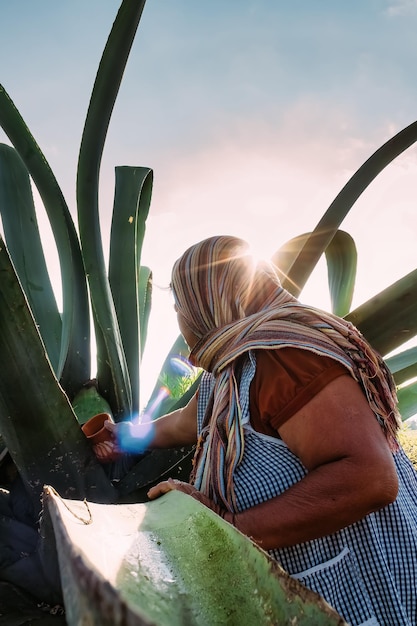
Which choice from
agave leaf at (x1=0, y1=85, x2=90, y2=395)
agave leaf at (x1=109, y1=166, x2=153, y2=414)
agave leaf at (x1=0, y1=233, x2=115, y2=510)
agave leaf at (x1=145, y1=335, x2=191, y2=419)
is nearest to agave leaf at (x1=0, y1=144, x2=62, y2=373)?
agave leaf at (x1=0, y1=85, x2=90, y2=395)

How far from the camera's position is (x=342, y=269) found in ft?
7.27

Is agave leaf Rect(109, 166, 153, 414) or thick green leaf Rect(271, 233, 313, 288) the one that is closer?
agave leaf Rect(109, 166, 153, 414)

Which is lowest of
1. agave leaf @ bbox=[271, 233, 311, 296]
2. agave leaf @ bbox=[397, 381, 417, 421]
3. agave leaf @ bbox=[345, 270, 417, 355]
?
agave leaf @ bbox=[397, 381, 417, 421]

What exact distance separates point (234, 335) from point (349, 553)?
16.8 inches

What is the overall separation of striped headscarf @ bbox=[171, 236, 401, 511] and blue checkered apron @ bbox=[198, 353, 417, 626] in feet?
0.11

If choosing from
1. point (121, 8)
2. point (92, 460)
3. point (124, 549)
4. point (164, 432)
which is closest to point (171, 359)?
point (164, 432)

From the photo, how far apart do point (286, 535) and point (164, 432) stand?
59 cm

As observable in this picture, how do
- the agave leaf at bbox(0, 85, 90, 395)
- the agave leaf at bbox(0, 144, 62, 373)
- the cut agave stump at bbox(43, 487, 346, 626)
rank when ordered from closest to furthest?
the cut agave stump at bbox(43, 487, 346, 626) < the agave leaf at bbox(0, 85, 90, 395) < the agave leaf at bbox(0, 144, 62, 373)

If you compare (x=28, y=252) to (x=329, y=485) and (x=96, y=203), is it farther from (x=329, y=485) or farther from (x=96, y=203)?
(x=329, y=485)

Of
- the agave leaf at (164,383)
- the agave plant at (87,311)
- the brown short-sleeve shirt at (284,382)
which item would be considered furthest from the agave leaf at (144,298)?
the brown short-sleeve shirt at (284,382)

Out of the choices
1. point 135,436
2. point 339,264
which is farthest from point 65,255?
point 339,264

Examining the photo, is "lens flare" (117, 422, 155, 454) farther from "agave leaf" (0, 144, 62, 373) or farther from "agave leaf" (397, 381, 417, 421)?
"agave leaf" (397, 381, 417, 421)

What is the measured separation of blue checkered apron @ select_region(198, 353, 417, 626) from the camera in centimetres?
82

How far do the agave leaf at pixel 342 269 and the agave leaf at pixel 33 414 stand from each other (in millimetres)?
1415
